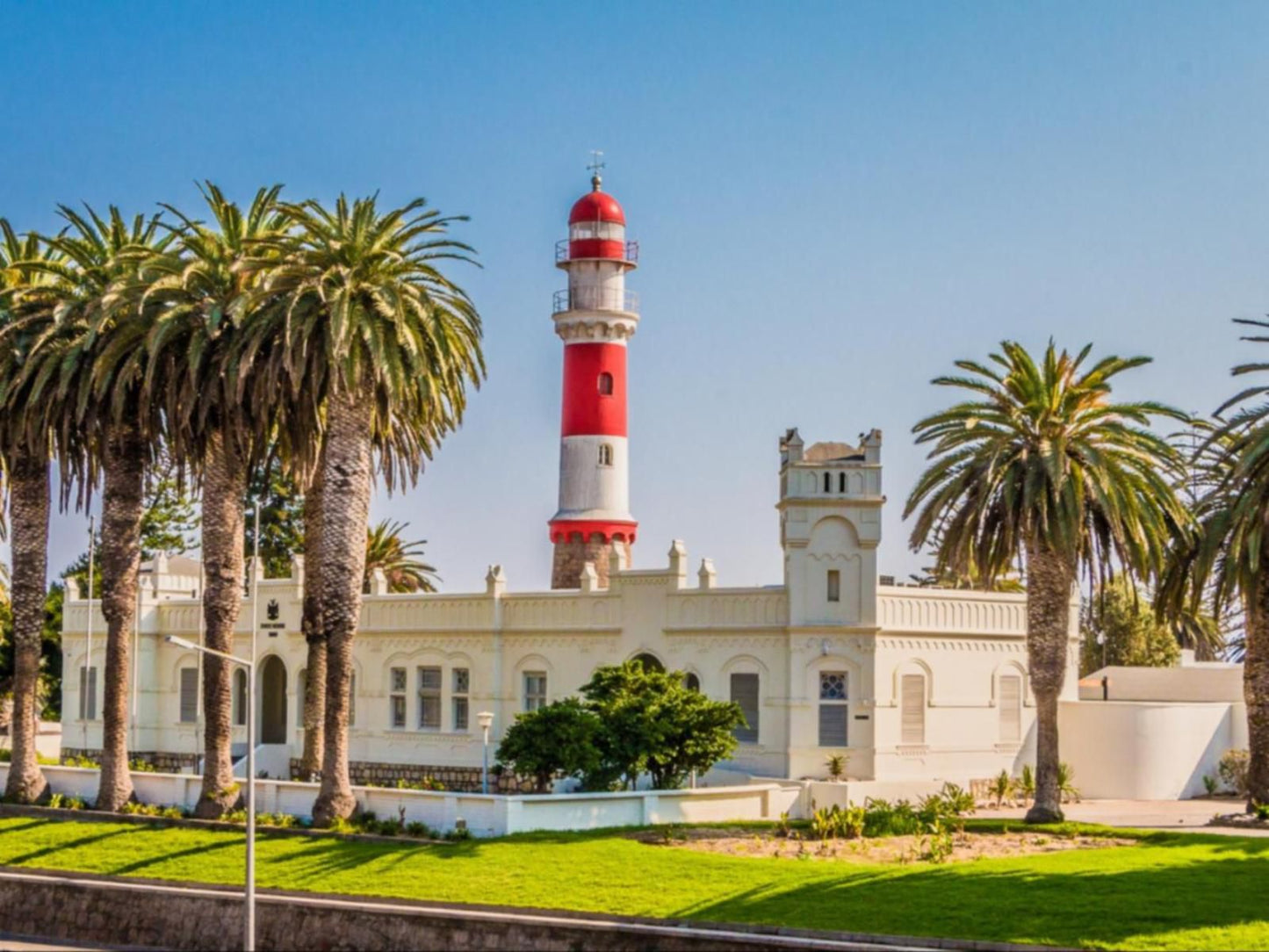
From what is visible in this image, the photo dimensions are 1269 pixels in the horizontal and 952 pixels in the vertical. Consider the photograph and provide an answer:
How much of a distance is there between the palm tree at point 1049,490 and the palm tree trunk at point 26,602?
71.7 ft

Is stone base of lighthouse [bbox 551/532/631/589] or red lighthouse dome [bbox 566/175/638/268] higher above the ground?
red lighthouse dome [bbox 566/175/638/268]

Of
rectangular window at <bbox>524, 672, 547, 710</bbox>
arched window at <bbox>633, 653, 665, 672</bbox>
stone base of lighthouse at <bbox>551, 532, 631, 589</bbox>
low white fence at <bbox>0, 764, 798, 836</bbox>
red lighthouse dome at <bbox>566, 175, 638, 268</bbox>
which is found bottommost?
low white fence at <bbox>0, 764, 798, 836</bbox>

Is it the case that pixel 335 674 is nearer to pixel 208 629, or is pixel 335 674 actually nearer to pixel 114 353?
pixel 208 629

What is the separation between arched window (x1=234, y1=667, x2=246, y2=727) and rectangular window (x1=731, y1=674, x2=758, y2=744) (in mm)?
19034

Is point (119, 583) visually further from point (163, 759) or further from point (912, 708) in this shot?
point (912, 708)

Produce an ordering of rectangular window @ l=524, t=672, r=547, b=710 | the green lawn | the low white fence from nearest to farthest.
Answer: the green lawn → the low white fence → rectangular window @ l=524, t=672, r=547, b=710

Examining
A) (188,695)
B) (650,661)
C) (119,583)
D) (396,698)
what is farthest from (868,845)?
(188,695)

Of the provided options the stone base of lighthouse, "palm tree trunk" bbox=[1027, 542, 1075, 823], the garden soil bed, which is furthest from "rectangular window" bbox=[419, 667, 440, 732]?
"palm tree trunk" bbox=[1027, 542, 1075, 823]

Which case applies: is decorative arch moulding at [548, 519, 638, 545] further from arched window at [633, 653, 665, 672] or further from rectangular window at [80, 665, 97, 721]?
rectangular window at [80, 665, 97, 721]

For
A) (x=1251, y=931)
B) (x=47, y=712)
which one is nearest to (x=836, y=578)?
(x=1251, y=931)

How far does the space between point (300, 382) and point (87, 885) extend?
36.2ft

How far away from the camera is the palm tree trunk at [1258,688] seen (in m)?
39.7

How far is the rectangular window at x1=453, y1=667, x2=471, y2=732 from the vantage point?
52.2 m

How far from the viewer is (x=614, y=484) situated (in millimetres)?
58531
